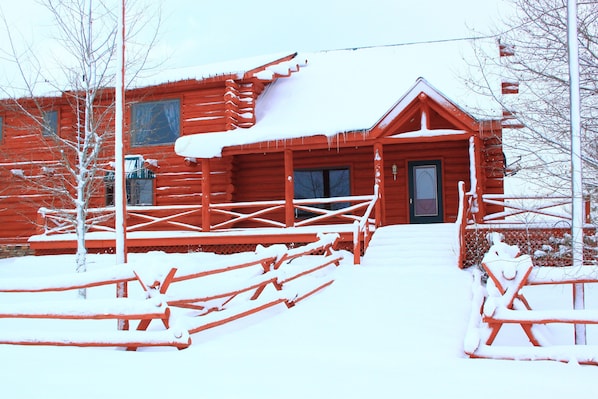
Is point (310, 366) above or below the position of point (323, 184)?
below

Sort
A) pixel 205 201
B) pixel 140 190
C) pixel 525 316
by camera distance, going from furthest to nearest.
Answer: pixel 140 190 → pixel 205 201 → pixel 525 316

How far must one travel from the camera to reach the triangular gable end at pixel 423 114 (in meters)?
12.7

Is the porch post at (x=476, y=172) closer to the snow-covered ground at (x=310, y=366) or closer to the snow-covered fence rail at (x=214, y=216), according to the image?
the snow-covered fence rail at (x=214, y=216)

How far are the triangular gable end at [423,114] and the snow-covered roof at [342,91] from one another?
29cm

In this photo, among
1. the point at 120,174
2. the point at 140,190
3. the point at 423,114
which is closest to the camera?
the point at 120,174

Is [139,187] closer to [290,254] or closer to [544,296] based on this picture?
[290,254]

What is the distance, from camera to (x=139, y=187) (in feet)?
57.5

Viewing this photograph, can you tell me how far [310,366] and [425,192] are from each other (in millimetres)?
11641

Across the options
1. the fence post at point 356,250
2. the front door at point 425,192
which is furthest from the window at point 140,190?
the front door at point 425,192

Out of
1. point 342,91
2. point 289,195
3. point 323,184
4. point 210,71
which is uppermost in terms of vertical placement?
point 210,71

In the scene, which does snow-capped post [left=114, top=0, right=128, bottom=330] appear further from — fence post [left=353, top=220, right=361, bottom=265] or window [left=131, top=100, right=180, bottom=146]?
window [left=131, top=100, right=180, bottom=146]

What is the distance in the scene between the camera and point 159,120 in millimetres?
17234

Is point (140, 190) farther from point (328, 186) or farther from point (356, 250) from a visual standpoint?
point (356, 250)

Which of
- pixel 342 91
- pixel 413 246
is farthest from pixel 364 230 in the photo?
pixel 342 91
